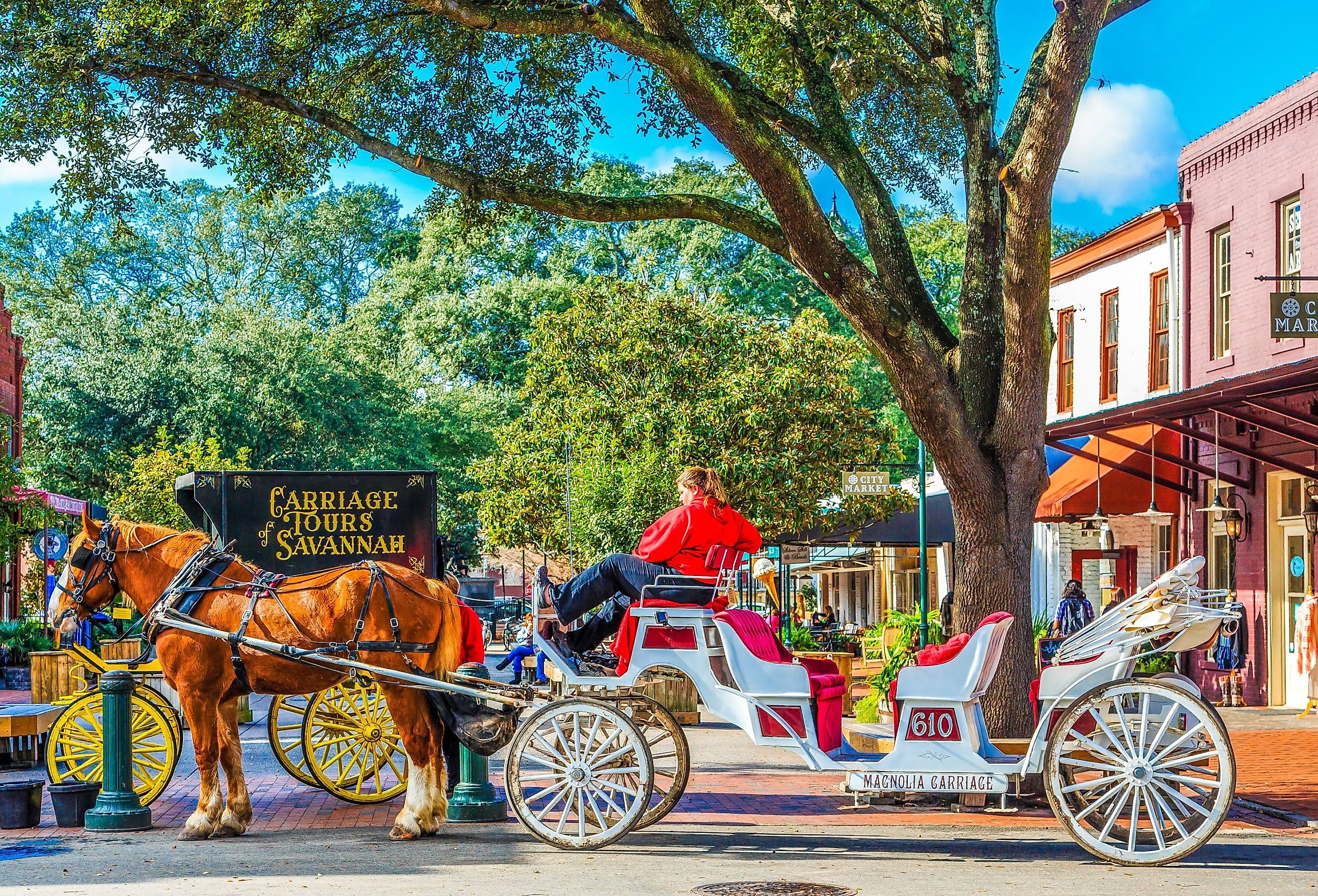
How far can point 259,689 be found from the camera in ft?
31.7

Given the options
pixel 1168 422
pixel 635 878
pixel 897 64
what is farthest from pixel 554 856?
pixel 1168 422

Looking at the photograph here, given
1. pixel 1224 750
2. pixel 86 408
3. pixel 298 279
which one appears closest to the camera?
pixel 1224 750

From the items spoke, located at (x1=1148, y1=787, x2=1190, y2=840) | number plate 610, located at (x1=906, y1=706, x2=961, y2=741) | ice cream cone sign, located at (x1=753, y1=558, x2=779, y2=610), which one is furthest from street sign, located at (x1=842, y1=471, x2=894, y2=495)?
spoke, located at (x1=1148, y1=787, x2=1190, y2=840)

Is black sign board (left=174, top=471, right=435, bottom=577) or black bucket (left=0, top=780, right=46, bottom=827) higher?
black sign board (left=174, top=471, right=435, bottom=577)

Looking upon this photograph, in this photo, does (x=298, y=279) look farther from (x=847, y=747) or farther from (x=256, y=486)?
(x=847, y=747)

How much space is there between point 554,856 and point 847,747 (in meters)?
2.03

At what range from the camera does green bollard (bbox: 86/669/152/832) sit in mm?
9625

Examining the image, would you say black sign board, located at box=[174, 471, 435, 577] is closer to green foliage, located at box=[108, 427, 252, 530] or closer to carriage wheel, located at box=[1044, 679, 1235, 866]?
carriage wheel, located at box=[1044, 679, 1235, 866]

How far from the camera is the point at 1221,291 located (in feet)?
66.9

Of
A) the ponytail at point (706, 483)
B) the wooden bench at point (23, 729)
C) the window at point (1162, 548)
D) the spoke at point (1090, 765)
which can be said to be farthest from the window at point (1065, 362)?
the wooden bench at point (23, 729)

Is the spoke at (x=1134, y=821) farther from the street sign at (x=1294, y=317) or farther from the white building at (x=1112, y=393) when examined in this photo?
the white building at (x=1112, y=393)

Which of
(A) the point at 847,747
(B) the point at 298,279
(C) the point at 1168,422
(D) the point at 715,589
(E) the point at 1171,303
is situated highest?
(B) the point at 298,279

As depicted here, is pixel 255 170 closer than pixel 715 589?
No

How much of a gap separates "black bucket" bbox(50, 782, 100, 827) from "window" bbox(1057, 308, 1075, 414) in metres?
19.2
